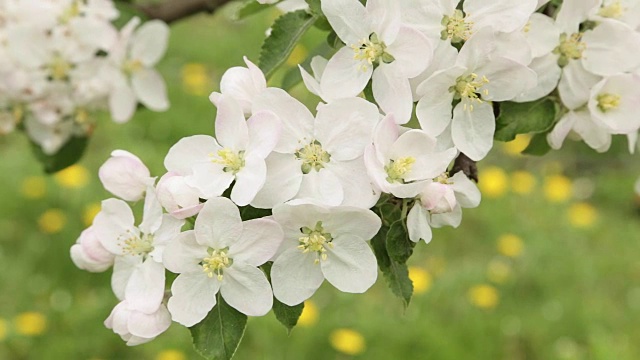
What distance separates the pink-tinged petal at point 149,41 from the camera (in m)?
1.45

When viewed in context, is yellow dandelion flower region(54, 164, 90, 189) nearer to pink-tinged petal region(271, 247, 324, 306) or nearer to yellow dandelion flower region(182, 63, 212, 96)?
yellow dandelion flower region(182, 63, 212, 96)

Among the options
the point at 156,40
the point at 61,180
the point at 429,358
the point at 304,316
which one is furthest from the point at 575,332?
the point at 61,180

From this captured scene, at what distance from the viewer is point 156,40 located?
1456 millimetres

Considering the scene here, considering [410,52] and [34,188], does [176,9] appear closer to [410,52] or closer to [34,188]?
[410,52]

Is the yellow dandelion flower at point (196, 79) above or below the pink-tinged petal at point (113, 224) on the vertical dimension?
below

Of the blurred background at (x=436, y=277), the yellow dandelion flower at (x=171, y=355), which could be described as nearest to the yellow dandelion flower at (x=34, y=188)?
the blurred background at (x=436, y=277)

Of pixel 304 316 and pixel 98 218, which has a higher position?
pixel 98 218

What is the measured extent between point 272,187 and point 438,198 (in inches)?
6.1

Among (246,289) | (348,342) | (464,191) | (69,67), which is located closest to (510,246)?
(348,342)

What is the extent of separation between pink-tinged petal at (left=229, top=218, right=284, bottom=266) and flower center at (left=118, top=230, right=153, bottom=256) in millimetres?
113

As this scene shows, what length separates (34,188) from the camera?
298 cm

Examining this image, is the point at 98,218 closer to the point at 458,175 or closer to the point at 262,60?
the point at 262,60

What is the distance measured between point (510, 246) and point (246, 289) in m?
2.23

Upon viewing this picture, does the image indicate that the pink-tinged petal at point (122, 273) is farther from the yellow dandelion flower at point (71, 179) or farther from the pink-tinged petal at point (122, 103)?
the yellow dandelion flower at point (71, 179)
